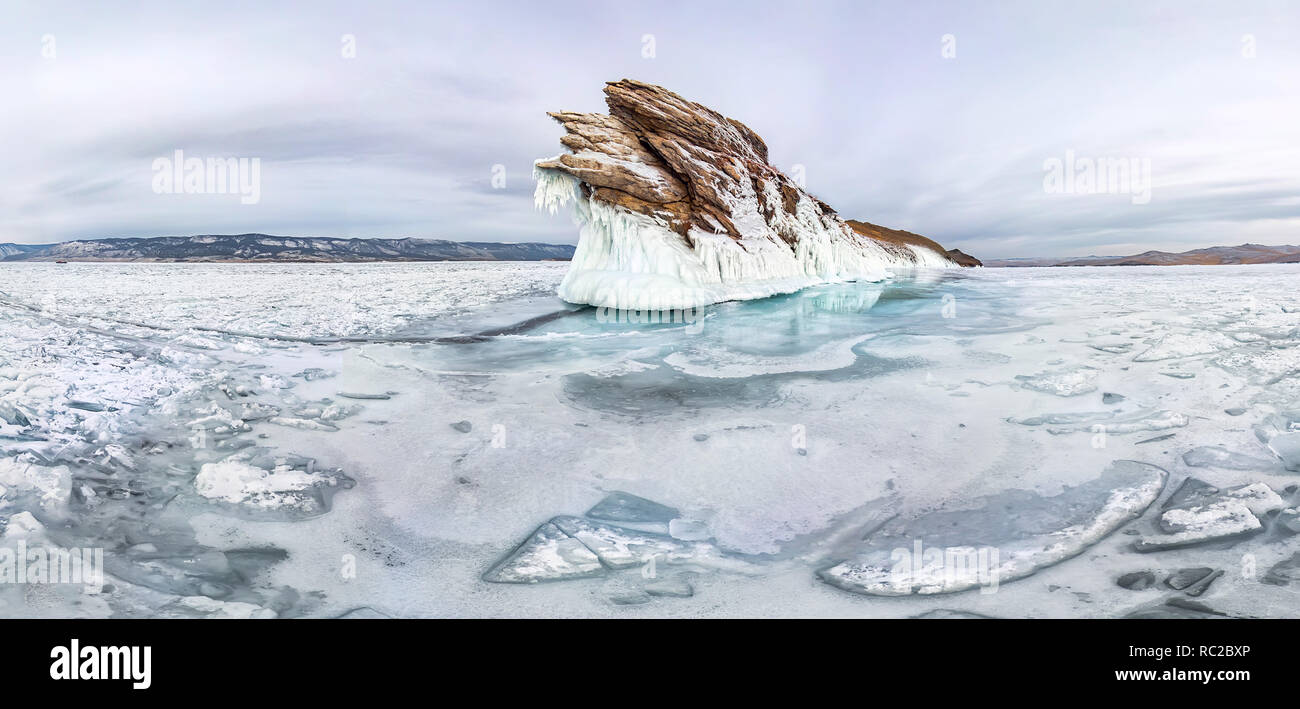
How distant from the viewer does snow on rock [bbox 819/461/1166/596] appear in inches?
108

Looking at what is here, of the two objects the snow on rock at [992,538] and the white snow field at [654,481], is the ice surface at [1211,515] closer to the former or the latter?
the white snow field at [654,481]

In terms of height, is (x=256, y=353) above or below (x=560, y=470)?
above

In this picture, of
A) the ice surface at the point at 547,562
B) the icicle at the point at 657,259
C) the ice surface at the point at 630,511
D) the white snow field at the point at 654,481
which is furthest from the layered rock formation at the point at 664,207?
the ice surface at the point at 547,562

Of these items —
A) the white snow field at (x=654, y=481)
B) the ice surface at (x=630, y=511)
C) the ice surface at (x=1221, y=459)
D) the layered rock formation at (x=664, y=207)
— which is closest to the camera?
the white snow field at (x=654, y=481)

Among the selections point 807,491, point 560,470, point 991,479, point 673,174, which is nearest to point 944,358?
point 991,479

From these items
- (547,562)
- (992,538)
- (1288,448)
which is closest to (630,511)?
(547,562)

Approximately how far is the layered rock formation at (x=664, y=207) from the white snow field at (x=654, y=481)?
29.1 ft

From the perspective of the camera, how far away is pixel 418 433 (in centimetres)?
492

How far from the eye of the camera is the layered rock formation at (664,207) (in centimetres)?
1652

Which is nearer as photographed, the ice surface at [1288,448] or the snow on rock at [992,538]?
the snow on rock at [992,538]

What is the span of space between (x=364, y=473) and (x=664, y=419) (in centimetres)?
264

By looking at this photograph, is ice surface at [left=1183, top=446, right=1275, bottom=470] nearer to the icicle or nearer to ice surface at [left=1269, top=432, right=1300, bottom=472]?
ice surface at [left=1269, top=432, right=1300, bottom=472]
